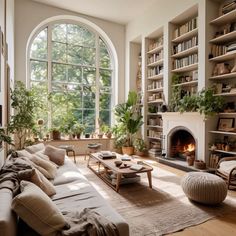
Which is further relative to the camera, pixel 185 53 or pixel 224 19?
pixel 185 53

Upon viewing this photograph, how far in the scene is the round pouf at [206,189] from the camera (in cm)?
262

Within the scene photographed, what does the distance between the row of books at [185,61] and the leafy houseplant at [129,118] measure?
1.62m

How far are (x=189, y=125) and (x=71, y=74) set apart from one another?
4.00m

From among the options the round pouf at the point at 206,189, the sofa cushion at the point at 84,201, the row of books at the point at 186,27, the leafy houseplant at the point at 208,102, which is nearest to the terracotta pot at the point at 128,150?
the leafy houseplant at the point at 208,102

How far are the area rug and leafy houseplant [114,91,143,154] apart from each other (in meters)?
2.70

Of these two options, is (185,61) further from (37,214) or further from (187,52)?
(37,214)

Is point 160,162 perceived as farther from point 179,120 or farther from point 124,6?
point 124,6

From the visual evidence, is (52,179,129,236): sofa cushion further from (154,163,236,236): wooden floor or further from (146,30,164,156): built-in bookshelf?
(146,30,164,156): built-in bookshelf

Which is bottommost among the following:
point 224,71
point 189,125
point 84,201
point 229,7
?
point 84,201

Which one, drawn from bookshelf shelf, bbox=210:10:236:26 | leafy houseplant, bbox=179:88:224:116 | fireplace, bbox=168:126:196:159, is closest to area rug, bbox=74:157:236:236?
leafy houseplant, bbox=179:88:224:116

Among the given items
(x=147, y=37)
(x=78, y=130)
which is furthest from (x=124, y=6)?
(x=78, y=130)

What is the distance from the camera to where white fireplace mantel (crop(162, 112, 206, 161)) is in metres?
4.38

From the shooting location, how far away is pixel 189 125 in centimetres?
474

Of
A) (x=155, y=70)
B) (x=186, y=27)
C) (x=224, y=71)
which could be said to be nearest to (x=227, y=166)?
(x=224, y=71)
